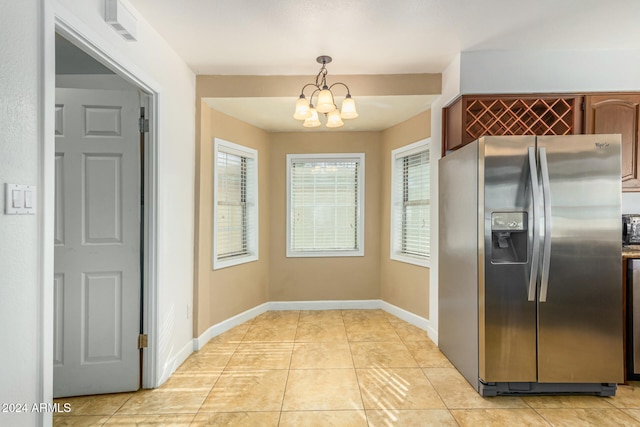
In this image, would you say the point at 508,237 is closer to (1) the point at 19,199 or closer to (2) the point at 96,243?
(1) the point at 19,199

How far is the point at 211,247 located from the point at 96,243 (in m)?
1.17

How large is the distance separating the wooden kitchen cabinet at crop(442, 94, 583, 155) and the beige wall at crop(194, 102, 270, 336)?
2.35m

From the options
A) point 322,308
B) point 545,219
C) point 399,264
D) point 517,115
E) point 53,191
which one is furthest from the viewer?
point 322,308

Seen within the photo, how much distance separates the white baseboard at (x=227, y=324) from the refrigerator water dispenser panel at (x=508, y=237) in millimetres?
2648

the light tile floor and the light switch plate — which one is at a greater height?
the light switch plate

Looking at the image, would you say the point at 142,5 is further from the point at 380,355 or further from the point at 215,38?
the point at 380,355

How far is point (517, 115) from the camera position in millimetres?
2686

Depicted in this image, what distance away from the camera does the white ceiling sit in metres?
2.02

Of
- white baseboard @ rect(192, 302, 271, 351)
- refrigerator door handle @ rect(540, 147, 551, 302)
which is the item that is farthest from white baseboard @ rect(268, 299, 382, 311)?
refrigerator door handle @ rect(540, 147, 551, 302)

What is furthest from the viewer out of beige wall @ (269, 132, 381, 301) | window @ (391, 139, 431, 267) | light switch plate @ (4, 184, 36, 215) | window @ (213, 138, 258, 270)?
beige wall @ (269, 132, 381, 301)

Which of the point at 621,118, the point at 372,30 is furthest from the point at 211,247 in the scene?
the point at 621,118

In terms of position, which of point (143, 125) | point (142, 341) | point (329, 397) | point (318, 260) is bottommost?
point (329, 397)

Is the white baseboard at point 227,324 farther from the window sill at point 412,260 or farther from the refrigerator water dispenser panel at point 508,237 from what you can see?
the refrigerator water dispenser panel at point 508,237

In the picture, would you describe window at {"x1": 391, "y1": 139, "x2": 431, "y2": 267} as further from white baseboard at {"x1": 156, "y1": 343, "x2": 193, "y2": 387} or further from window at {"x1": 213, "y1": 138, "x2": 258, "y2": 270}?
white baseboard at {"x1": 156, "y1": 343, "x2": 193, "y2": 387}
